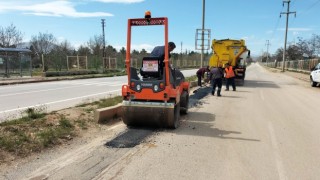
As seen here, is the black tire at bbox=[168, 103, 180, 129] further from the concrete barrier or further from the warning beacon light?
the warning beacon light

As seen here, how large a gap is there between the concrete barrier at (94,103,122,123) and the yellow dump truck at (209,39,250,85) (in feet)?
50.8

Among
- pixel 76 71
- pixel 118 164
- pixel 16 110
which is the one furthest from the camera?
pixel 76 71

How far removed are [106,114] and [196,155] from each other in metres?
3.58

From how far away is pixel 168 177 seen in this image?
510cm

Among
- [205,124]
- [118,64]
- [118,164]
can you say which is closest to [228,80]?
[205,124]

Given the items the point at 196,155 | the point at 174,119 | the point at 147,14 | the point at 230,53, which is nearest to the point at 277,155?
the point at 196,155

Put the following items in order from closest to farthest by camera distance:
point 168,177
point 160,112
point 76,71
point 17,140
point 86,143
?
1. point 168,177
2. point 17,140
3. point 86,143
4. point 160,112
5. point 76,71

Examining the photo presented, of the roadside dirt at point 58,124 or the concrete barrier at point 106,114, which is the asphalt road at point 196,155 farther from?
the concrete barrier at point 106,114

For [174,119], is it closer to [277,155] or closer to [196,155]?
[196,155]

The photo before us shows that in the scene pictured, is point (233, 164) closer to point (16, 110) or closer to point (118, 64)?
point (16, 110)

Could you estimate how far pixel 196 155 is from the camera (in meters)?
6.26

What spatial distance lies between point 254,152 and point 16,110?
310 inches

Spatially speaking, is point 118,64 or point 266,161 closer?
point 266,161

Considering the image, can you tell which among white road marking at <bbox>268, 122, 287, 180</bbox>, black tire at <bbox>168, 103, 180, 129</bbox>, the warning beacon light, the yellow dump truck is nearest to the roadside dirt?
black tire at <bbox>168, 103, 180, 129</bbox>
